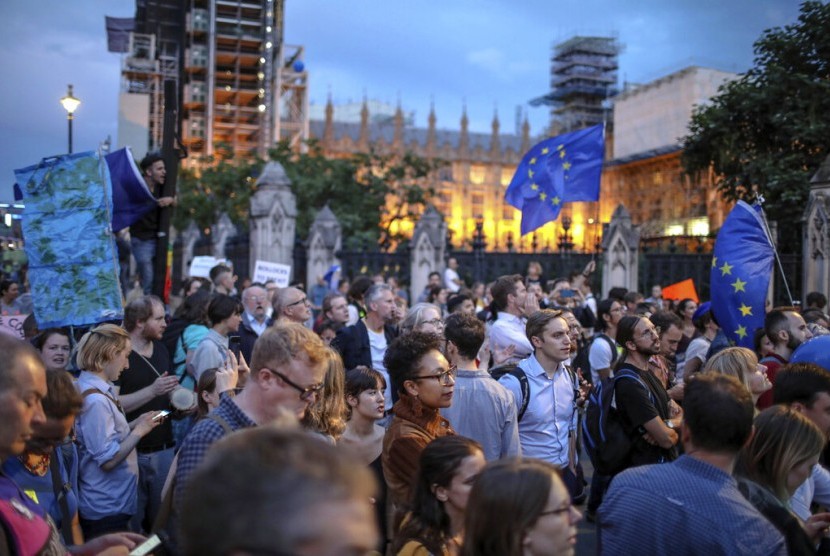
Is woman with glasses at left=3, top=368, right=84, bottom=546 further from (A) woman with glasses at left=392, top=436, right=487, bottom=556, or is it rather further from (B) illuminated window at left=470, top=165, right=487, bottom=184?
(B) illuminated window at left=470, top=165, right=487, bottom=184

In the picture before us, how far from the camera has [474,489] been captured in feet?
8.63

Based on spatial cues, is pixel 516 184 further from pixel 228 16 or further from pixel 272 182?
pixel 228 16

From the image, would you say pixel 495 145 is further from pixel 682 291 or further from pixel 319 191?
pixel 682 291

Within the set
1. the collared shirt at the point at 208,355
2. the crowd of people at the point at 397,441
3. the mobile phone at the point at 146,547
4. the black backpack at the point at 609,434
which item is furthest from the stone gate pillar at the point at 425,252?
the mobile phone at the point at 146,547

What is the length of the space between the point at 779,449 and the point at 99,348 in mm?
3637

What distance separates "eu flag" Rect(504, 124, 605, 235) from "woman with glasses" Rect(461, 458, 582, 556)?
989 centimetres

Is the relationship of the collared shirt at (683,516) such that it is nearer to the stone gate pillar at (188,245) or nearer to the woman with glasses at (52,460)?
the woman with glasses at (52,460)

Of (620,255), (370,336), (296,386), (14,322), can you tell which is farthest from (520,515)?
(620,255)

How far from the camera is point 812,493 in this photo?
378 cm

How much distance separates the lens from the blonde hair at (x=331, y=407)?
13.7 ft

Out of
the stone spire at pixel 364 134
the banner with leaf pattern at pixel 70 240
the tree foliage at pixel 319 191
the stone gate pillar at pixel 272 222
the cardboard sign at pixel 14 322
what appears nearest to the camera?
the banner with leaf pattern at pixel 70 240

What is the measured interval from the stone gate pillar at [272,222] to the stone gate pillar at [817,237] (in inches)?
431

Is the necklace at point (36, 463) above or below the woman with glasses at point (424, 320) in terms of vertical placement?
below

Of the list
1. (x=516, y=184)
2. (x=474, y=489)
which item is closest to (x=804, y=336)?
(x=474, y=489)
